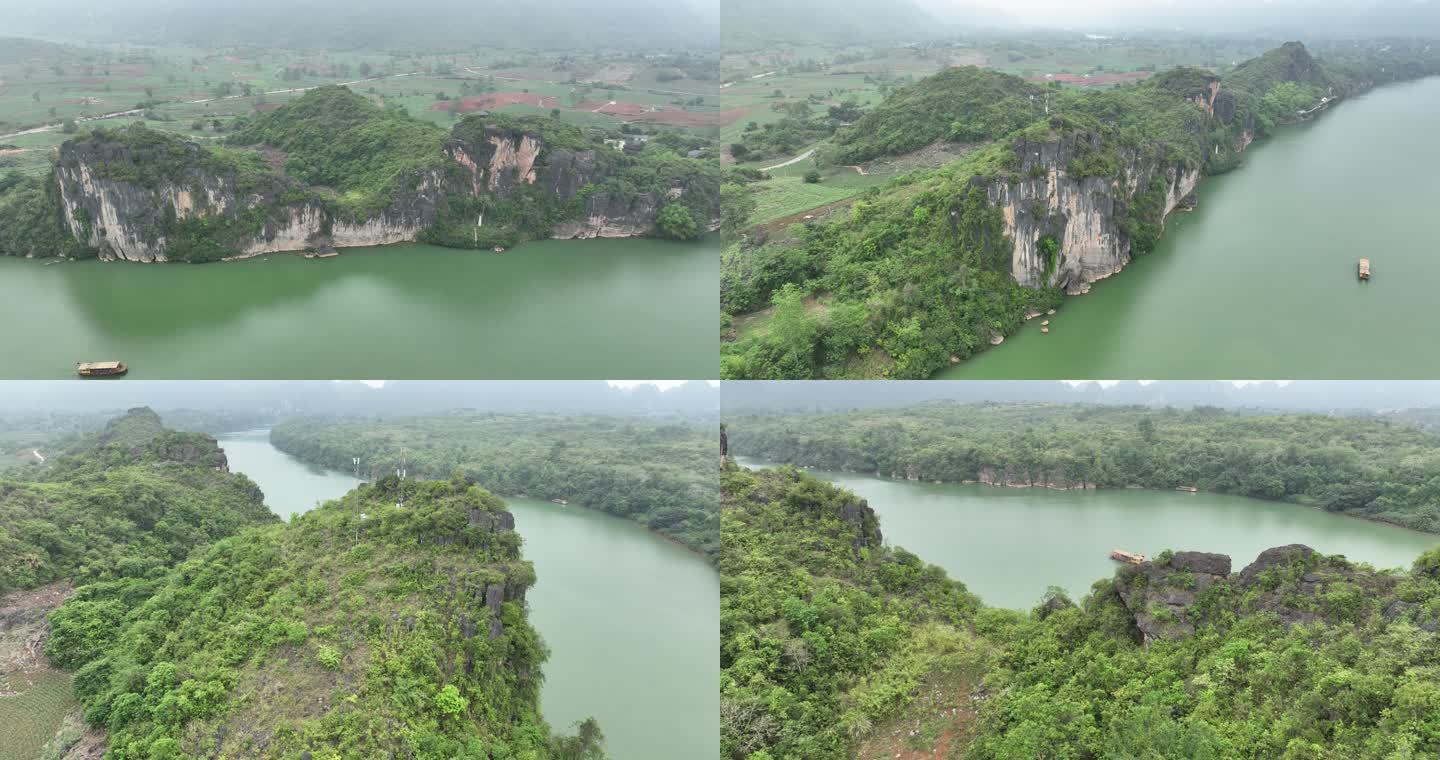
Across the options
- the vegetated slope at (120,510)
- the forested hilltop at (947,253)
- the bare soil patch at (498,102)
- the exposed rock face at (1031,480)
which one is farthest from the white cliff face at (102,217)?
the exposed rock face at (1031,480)

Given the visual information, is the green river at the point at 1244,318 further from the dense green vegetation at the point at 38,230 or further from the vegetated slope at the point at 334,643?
the dense green vegetation at the point at 38,230

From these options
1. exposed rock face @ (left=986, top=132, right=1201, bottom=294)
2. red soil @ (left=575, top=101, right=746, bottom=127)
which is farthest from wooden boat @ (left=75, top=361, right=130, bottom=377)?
red soil @ (left=575, top=101, right=746, bottom=127)

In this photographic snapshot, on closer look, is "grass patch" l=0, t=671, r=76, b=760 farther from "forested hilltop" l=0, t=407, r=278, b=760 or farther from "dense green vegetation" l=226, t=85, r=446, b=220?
"dense green vegetation" l=226, t=85, r=446, b=220

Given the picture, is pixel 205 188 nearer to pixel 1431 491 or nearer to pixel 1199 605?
pixel 1199 605

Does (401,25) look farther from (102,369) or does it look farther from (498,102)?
(102,369)

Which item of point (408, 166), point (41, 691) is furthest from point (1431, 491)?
point (408, 166)
